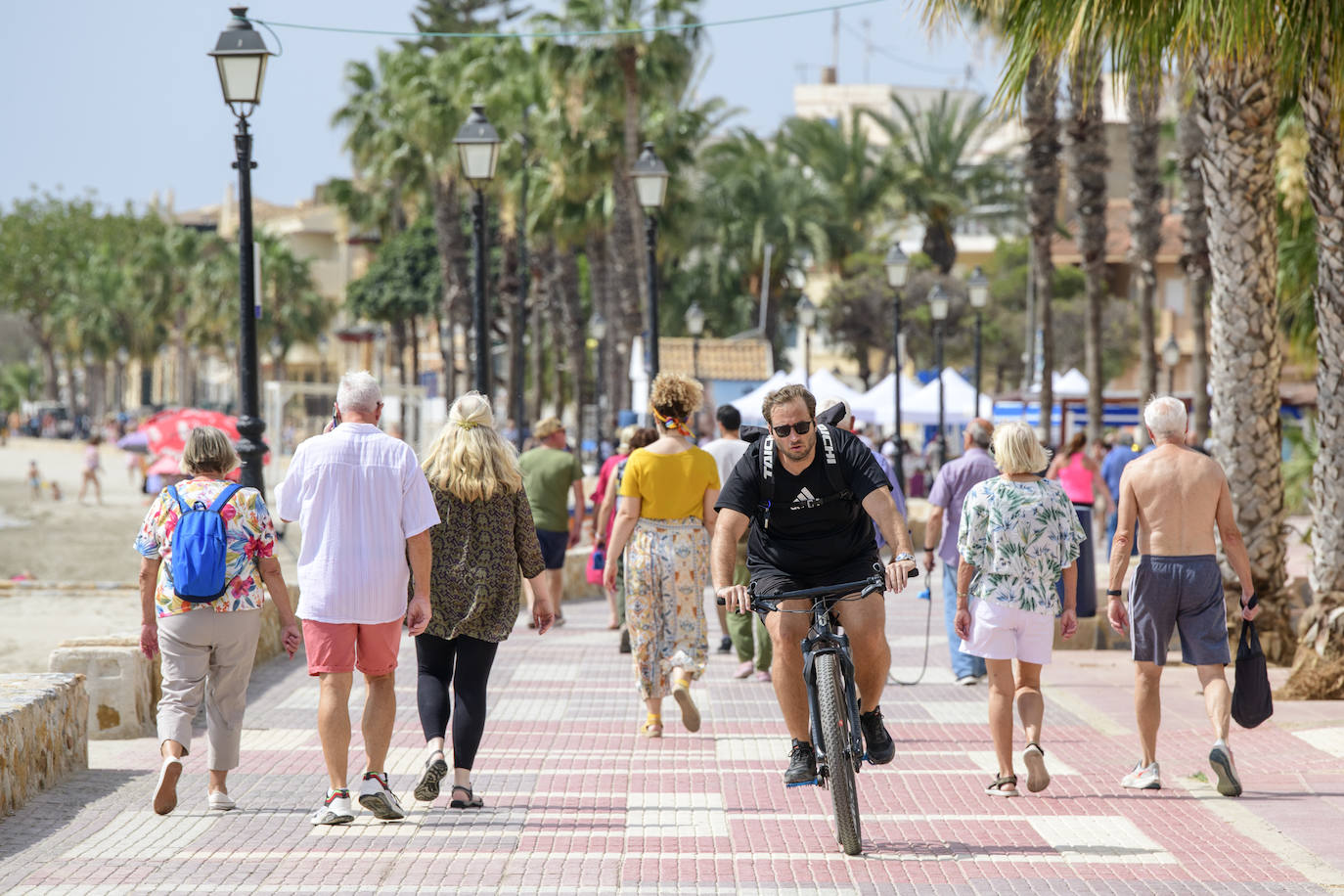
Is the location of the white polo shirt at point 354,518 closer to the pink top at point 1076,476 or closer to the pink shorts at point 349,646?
the pink shorts at point 349,646

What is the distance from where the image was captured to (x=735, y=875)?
5617 mm

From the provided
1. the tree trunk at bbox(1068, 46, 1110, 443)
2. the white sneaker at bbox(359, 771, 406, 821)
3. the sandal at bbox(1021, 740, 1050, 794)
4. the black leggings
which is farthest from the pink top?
the white sneaker at bbox(359, 771, 406, 821)

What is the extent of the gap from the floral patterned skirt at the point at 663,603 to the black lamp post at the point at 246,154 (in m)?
3.51

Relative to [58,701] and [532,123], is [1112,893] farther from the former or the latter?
[532,123]

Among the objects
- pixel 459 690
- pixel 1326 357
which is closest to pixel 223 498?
pixel 459 690

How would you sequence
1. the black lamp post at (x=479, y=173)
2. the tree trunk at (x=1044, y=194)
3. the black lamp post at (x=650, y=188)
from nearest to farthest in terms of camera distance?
the black lamp post at (x=479, y=173), the black lamp post at (x=650, y=188), the tree trunk at (x=1044, y=194)

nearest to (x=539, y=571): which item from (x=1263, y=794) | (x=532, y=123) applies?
(x=1263, y=794)

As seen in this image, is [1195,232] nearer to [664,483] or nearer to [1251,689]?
[664,483]

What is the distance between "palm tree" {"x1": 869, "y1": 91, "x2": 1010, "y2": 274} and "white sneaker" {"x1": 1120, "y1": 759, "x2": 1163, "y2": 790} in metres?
53.1

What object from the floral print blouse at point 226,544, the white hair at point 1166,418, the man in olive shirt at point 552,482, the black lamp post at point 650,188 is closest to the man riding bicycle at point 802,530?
the white hair at point 1166,418

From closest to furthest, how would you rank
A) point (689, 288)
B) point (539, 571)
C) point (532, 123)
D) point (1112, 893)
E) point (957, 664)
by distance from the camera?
point (1112, 893) → point (539, 571) → point (957, 664) → point (532, 123) → point (689, 288)

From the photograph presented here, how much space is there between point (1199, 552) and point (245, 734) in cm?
479

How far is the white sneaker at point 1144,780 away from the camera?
7.23 m

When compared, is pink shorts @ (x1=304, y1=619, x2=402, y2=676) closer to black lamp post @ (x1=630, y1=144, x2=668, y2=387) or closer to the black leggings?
the black leggings
